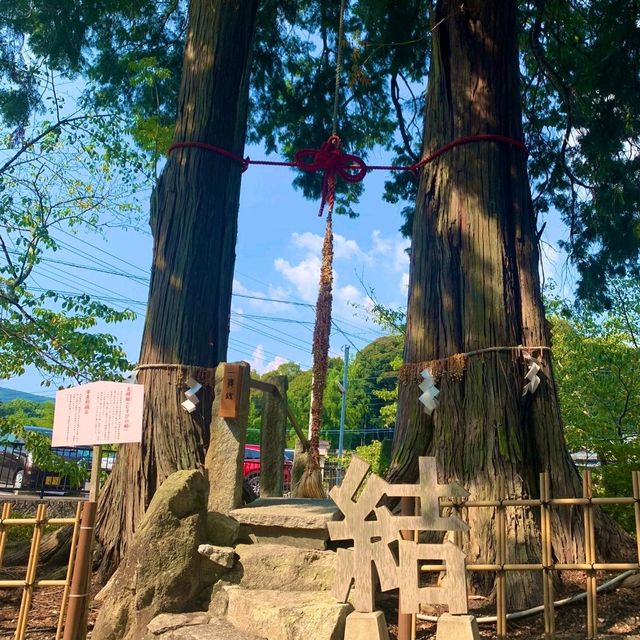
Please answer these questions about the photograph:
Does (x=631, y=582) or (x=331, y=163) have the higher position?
(x=331, y=163)

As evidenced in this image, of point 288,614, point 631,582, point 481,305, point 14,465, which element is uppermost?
point 481,305

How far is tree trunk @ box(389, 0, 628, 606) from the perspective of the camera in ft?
12.7

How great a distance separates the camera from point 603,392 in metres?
11.3

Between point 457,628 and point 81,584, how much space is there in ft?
5.54

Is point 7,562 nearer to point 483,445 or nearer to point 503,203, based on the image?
point 483,445

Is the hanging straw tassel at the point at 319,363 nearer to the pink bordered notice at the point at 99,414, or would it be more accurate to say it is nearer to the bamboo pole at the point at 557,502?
the bamboo pole at the point at 557,502

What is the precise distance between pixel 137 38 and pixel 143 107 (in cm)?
74

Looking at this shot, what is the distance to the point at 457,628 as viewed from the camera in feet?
7.35

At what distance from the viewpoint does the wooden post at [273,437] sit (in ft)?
15.1

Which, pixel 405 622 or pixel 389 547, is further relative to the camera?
pixel 405 622

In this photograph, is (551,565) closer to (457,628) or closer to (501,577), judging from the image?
(501,577)

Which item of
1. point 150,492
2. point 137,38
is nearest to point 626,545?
point 150,492

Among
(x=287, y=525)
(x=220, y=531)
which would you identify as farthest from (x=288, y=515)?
(x=220, y=531)

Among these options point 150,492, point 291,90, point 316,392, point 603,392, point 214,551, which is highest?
point 291,90
